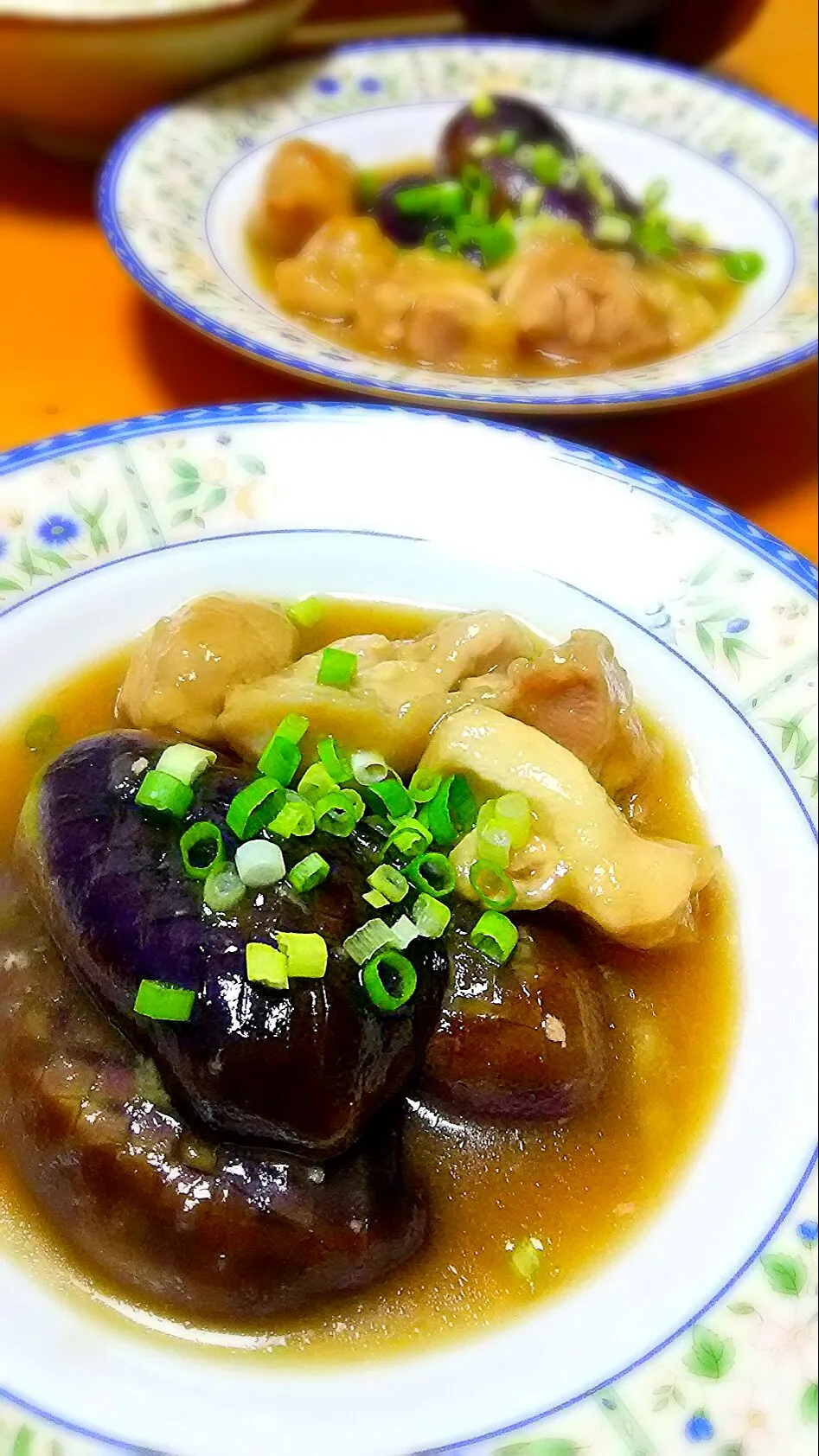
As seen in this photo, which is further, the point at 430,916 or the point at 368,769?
the point at 368,769

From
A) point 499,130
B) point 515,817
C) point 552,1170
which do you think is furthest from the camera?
point 499,130

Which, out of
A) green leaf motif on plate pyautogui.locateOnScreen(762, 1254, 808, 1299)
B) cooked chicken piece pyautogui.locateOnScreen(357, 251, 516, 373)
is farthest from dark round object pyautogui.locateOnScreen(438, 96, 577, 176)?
green leaf motif on plate pyautogui.locateOnScreen(762, 1254, 808, 1299)

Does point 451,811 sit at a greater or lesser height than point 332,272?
lesser

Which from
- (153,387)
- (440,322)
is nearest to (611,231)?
(440,322)

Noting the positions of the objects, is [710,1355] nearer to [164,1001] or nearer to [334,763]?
[164,1001]

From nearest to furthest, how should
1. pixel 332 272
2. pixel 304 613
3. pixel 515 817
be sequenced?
pixel 515 817, pixel 304 613, pixel 332 272

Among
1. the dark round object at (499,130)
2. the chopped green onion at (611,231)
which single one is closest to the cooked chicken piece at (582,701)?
the chopped green onion at (611,231)

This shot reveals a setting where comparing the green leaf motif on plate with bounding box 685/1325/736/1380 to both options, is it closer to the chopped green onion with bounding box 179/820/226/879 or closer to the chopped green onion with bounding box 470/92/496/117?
the chopped green onion with bounding box 179/820/226/879
